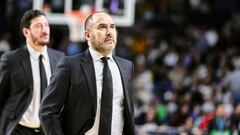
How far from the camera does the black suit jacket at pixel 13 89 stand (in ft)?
19.4

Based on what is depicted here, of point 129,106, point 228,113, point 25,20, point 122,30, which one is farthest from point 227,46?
point 129,106

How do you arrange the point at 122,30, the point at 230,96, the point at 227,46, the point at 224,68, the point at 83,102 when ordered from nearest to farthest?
the point at 83,102 → the point at 230,96 → the point at 224,68 → the point at 227,46 → the point at 122,30

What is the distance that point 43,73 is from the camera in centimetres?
610

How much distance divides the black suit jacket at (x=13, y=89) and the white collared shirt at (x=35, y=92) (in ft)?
0.14

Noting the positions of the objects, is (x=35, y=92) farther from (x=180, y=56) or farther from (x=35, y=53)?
(x=180, y=56)

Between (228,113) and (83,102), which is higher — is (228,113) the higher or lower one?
Result: the lower one

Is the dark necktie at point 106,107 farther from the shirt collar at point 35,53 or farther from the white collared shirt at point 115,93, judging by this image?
the shirt collar at point 35,53

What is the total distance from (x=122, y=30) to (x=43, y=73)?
41.3 ft

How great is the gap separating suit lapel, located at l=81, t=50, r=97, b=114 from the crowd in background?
5950mm

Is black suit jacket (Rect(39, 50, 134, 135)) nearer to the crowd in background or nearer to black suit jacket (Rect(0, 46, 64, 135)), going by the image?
black suit jacket (Rect(0, 46, 64, 135))

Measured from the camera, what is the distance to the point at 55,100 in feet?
15.2

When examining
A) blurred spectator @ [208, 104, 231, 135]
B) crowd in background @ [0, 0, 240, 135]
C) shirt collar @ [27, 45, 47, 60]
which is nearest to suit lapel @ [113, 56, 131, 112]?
shirt collar @ [27, 45, 47, 60]

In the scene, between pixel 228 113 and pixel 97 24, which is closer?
pixel 97 24

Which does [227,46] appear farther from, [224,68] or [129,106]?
[129,106]
